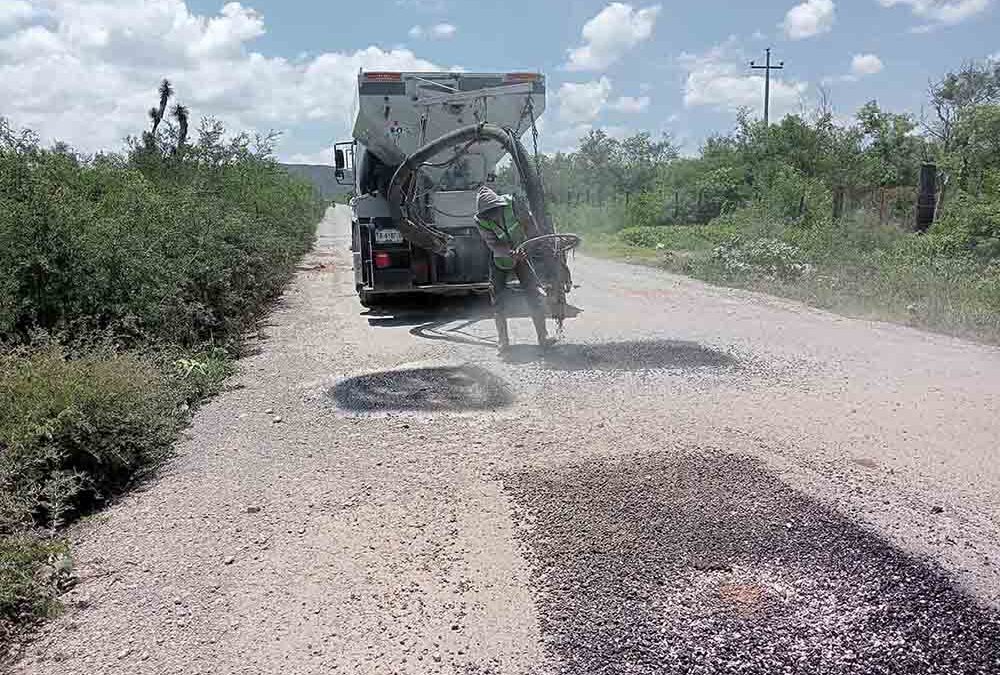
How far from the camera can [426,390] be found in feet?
23.7

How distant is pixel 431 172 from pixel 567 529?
8243 mm

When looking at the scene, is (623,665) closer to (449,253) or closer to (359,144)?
(449,253)

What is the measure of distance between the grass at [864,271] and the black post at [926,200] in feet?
3.24

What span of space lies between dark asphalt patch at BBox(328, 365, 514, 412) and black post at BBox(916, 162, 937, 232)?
13.3 m

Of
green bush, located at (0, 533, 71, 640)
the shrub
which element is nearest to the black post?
the shrub

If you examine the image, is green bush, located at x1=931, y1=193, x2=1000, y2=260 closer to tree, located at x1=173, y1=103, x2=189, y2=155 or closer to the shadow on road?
the shadow on road

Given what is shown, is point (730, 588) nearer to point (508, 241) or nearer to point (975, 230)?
point (508, 241)

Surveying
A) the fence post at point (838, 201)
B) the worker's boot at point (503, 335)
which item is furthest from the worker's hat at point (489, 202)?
the fence post at point (838, 201)

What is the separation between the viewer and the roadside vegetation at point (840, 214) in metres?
11.8

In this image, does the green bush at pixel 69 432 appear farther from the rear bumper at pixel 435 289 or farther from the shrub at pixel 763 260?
the shrub at pixel 763 260

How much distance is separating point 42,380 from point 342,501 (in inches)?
85.4

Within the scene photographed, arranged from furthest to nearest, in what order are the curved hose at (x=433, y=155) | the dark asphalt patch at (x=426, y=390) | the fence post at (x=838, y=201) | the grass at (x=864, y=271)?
1. the fence post at (x=838, y=201)
2. the grass at (x=864, y=271)
3. the curved hose at (x=433, y=155)
4. the dark asphalt patch at (x=426, y=390)

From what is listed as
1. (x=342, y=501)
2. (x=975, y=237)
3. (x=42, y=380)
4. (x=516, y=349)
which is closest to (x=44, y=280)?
(x=42, y=380)

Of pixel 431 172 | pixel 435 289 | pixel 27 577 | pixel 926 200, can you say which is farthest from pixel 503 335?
pixel 926 200
